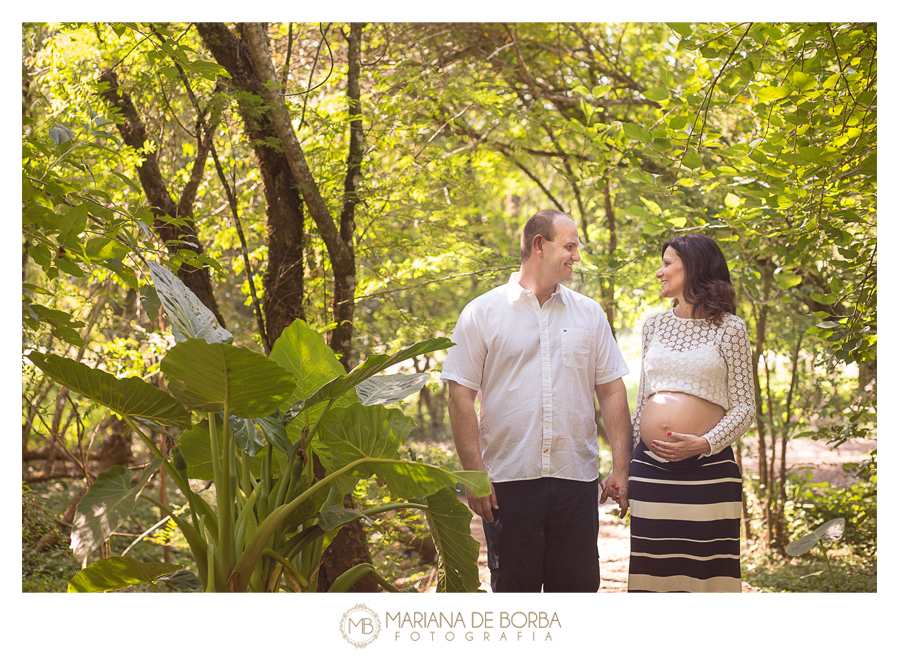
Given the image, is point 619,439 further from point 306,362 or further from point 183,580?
point 183,580

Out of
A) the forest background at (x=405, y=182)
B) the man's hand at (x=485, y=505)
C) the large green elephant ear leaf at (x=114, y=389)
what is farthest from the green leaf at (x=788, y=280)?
the large green elephant ear leaf at (x=114, y=389)

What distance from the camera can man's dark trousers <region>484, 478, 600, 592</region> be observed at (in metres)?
1.73

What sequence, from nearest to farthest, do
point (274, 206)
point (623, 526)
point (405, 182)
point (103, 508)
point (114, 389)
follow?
1. point (103, 508)
2. point (114, 389)
3. point (274, 206)
4. point (405, 182)
5. point (623, 526)

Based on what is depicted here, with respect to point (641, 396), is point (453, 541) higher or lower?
lower

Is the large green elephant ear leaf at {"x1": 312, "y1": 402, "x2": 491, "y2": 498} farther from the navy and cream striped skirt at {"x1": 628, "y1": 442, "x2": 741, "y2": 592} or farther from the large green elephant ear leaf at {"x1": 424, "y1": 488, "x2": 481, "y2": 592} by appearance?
the navy and cream striped skirt at {"x1": 628, "y1": 442, "x2": 741, "y2": 592}

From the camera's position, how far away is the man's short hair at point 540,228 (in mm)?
1825

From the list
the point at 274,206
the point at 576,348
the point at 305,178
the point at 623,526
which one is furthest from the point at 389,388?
the point at 623,526

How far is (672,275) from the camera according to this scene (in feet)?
5.90

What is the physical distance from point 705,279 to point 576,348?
0.41 meters

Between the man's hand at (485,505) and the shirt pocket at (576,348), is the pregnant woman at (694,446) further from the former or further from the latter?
the man's hand at (485,505)
